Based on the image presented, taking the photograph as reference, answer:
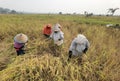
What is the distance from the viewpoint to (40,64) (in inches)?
149

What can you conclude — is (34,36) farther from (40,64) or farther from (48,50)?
(40,64)

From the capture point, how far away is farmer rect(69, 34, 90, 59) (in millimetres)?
4055

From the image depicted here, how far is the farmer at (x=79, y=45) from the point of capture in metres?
4.05

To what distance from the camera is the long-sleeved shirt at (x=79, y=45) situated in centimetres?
405

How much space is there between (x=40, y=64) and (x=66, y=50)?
4.14ft

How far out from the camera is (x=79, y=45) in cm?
408

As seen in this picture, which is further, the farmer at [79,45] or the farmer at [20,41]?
the farmer at [20,41]

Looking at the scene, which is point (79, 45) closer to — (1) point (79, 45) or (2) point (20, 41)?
(1) point (79, 45)

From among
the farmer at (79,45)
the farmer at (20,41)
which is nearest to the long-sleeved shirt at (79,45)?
the farmer at (79,45)

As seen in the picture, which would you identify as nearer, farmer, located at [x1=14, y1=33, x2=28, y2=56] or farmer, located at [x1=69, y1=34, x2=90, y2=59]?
farmer, located at [x1=69, y1=34, x2=90, y2=59]

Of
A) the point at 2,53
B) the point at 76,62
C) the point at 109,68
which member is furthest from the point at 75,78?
the point at 2,53

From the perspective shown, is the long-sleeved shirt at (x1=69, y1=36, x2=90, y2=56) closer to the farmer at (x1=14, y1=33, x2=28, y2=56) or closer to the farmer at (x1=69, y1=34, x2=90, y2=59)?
the farmer at (x1=69, y1=34, x2=90, y2=59)

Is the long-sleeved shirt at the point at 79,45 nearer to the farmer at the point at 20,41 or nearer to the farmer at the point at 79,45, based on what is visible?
the farmer at the point at 79,45

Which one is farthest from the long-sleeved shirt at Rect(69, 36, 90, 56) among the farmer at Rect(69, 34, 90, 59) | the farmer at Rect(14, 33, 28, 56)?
the farmer at Rect(14, 33, 28, 56)
